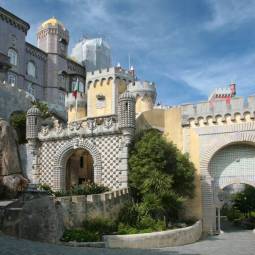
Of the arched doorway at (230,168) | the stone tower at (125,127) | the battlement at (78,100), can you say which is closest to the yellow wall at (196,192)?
the arched doorway at (230,168)

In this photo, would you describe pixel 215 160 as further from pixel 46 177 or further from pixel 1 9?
pixel 1 9

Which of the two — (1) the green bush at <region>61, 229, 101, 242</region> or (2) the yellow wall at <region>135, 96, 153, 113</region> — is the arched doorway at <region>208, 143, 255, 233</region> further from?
(2) the yellow wall at <region>135, 96, 153, 113</region>

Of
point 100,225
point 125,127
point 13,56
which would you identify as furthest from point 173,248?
point 13,56

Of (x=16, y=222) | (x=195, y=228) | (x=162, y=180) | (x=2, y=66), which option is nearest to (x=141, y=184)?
(x=162, y=180)

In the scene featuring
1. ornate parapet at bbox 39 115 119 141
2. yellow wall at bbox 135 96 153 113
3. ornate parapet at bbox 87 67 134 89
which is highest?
ornate parapet at bbox 87 67 134 89

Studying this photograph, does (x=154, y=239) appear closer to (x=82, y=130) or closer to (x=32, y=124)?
(x=82, y=130)

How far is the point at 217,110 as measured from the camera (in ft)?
74.0

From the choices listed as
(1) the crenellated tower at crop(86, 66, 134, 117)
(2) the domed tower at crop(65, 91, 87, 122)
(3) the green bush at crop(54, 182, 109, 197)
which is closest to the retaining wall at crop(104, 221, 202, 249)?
(3) the green bush at crop(54, 182, 109, 197)

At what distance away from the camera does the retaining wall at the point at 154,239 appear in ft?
51.4

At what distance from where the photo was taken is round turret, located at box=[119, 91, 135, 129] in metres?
22.1

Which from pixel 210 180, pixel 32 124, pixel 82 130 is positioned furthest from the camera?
pixel 32 124

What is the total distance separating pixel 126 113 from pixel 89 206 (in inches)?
264

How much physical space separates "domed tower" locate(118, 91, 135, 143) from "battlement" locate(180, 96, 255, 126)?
2929 mm

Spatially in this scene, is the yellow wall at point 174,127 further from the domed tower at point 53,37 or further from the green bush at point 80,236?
the domed tower at point 53,37
